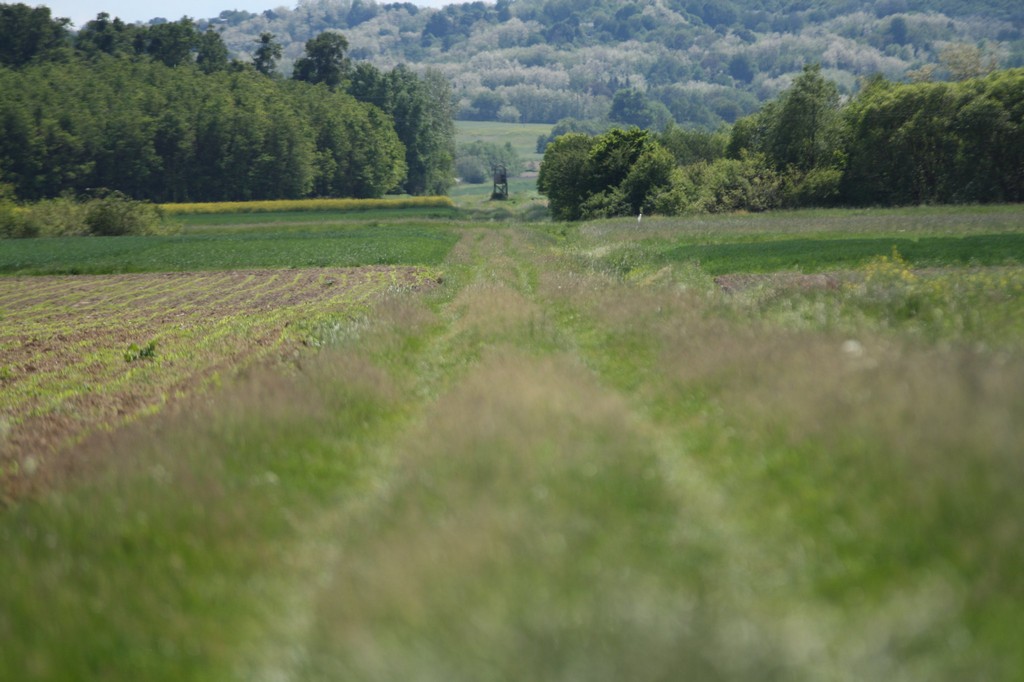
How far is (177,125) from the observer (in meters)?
119

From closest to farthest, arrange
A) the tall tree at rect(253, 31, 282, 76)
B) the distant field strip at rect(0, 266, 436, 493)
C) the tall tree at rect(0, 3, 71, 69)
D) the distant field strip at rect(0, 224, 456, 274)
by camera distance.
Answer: the distant field strip at rect(0, 266, 436, 493) < the distant field strip at rect(0, 224, 456, 274) < the tall tree at rect(0, 3, 71, 69) < the tall tree at rect(253, 31, 282, 76)

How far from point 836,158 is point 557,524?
252 ft

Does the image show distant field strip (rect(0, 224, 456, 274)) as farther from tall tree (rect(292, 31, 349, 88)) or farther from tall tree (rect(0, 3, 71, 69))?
tall tree (rect(292, 31, 349, 88))

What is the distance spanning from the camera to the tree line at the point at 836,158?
6662 centimetres

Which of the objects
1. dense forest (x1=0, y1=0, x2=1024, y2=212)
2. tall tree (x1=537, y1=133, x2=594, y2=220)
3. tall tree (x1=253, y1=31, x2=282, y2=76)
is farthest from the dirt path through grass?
tall tree (x1=253, y1=31, x2=282, y2=76)

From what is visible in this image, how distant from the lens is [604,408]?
9070 millimetres

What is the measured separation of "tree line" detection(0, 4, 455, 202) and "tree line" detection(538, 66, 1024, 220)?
48.7m

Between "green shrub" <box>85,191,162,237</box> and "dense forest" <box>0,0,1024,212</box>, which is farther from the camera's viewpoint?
Answer: "green shrub" <box>85,191,162,237</box>

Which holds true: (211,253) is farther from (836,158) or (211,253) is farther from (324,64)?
(324,64)

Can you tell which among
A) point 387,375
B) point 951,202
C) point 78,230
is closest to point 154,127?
point 78,230

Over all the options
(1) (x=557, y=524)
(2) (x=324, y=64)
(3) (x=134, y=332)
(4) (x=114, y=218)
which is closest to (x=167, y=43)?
(2) (x=324, y=64)

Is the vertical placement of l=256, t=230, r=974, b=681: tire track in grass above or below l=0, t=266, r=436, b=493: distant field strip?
above

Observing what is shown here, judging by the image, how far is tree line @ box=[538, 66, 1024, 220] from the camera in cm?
6662

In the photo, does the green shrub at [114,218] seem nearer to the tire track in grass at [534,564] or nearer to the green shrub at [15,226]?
the green shrub at [15,226]
